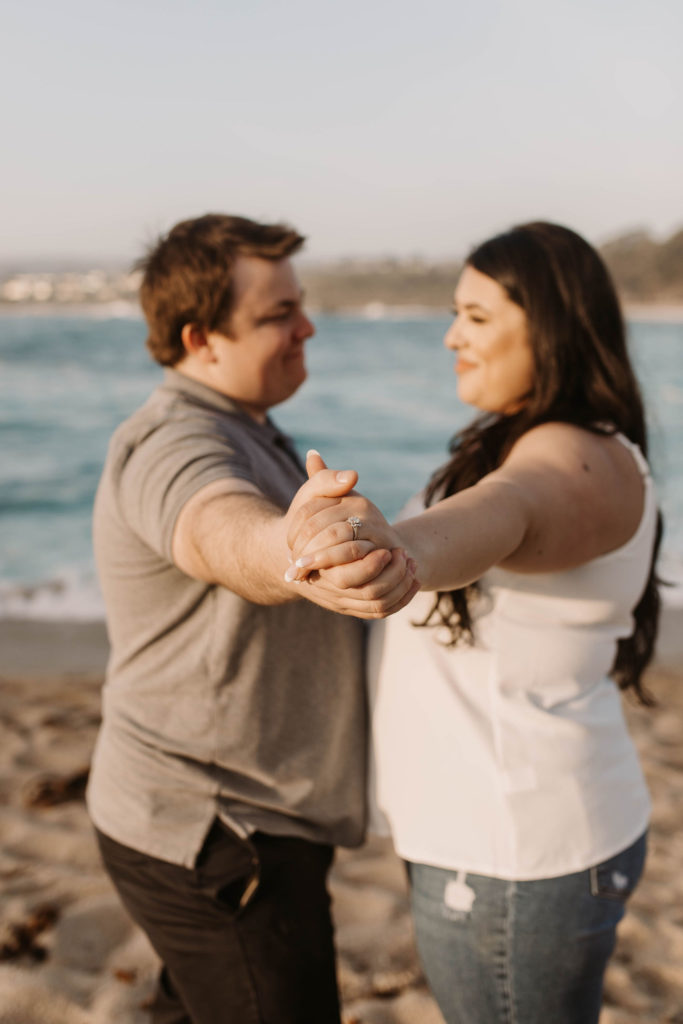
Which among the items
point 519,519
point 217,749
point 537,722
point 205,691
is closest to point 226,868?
point 217,749

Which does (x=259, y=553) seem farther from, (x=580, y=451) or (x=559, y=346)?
(x=559, y=346)

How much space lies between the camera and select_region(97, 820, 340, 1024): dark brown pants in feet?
6.00

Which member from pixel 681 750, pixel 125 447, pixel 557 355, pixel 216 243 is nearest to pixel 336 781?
pixel 125 447

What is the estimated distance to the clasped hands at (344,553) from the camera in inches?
43.2

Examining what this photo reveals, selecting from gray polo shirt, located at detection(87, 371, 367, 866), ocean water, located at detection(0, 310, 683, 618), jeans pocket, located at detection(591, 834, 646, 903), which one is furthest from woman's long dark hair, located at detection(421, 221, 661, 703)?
jeans pocket, located at detection(591, 834, 646, 903)

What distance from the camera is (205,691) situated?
1.84 m

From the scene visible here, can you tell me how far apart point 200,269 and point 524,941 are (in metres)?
1.67

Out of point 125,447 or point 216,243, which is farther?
point 216,243

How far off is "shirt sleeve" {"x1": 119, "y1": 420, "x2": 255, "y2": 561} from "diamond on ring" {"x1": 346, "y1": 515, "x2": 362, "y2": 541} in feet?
1.87

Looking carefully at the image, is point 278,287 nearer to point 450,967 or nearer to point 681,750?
point 450,967

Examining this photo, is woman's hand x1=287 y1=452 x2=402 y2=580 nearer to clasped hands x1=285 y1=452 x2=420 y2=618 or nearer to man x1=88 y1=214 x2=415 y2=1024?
clasped hands x1=285 y1=452 x2=420 y2=618

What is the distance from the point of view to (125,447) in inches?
73.9

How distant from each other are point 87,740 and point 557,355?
359 cm

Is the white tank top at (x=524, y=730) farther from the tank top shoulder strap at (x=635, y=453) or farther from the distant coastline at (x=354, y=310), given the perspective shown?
the distant coastline at (x=354, y=310)
